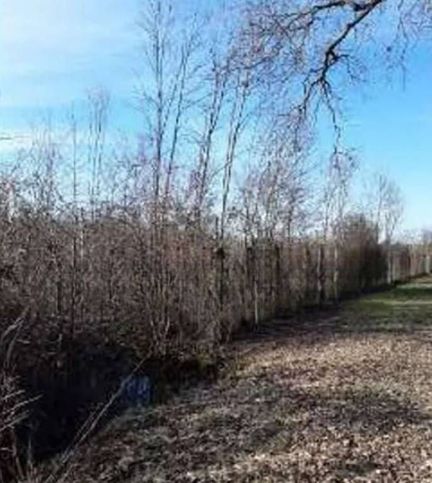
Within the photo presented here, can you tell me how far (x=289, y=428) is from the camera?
345 inches

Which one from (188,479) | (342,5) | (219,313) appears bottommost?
(188,479)

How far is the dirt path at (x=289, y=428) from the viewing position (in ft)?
24.5

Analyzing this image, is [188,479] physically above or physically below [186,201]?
below

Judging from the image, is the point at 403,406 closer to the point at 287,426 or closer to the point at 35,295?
the point at 287,426

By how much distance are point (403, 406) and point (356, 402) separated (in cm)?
51

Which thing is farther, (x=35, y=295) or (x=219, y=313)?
(x=219, y=313)

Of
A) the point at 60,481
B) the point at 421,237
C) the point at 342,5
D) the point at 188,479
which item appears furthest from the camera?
the point at 421,237

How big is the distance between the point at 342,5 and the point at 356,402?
6335 millimetres

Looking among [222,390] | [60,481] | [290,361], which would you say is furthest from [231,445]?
[290,361]

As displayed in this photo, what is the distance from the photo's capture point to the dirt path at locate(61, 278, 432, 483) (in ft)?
24.5

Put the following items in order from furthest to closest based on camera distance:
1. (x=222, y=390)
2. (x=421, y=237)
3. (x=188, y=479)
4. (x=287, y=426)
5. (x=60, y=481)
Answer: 1. (x=421, y=237)
2. (x=222, y=390)
3. (x=287, y=426)
4. (x=188, y=479)
5. (x=60, y=481)

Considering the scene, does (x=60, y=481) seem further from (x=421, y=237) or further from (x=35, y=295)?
(x=421, y=237)

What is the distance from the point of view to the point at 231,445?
8.24 metres

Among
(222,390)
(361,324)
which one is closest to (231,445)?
(222,390)
